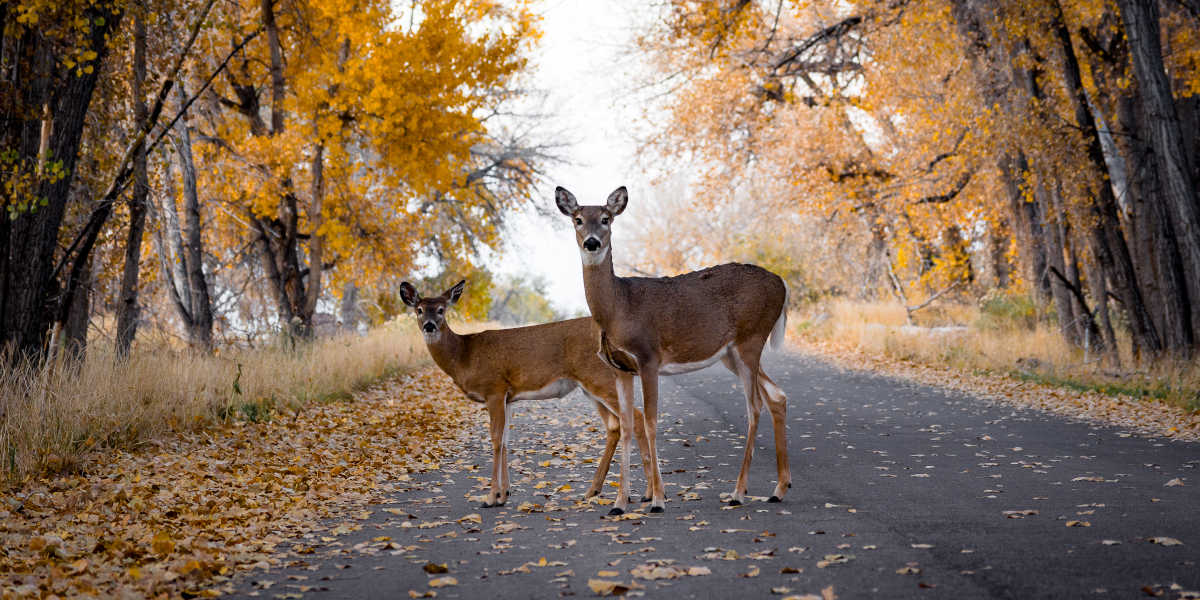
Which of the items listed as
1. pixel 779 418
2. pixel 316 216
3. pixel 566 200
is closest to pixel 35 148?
pixel 566 200

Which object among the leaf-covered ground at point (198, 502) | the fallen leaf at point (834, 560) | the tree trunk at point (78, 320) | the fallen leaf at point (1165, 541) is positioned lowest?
the fallen leaf at point (1165, 541)

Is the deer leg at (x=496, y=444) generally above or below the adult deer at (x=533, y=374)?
below

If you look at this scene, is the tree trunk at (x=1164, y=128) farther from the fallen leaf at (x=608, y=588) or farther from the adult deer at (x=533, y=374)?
the fallen leaf at (x=608, y=588)

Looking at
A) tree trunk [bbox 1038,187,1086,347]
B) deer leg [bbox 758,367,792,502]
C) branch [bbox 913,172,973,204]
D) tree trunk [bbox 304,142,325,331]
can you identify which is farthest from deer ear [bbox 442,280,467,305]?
branch [bbox 913,172,973,204]

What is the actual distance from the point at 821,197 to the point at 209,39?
57.9ft

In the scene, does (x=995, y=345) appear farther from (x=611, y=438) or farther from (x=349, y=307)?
(x=349, y=307)

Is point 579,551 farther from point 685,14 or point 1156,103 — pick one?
point 685,14

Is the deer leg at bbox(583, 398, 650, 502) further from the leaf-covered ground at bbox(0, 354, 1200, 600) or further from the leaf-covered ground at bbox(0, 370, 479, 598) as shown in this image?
the leaf-covered ground at bbox(0, 370, 479, 598)

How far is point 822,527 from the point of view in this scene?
281 inches

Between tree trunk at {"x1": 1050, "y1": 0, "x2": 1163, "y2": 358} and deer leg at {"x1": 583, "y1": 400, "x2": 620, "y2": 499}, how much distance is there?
1186 cm

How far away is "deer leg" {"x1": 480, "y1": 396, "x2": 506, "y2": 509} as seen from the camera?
28.6ft

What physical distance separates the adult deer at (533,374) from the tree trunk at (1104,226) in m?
11.9

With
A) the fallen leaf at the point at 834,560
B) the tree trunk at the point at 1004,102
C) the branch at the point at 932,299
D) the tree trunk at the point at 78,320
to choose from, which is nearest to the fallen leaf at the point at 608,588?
the fallen leaf at the point at 834,560

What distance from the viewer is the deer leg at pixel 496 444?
28.6 ft
